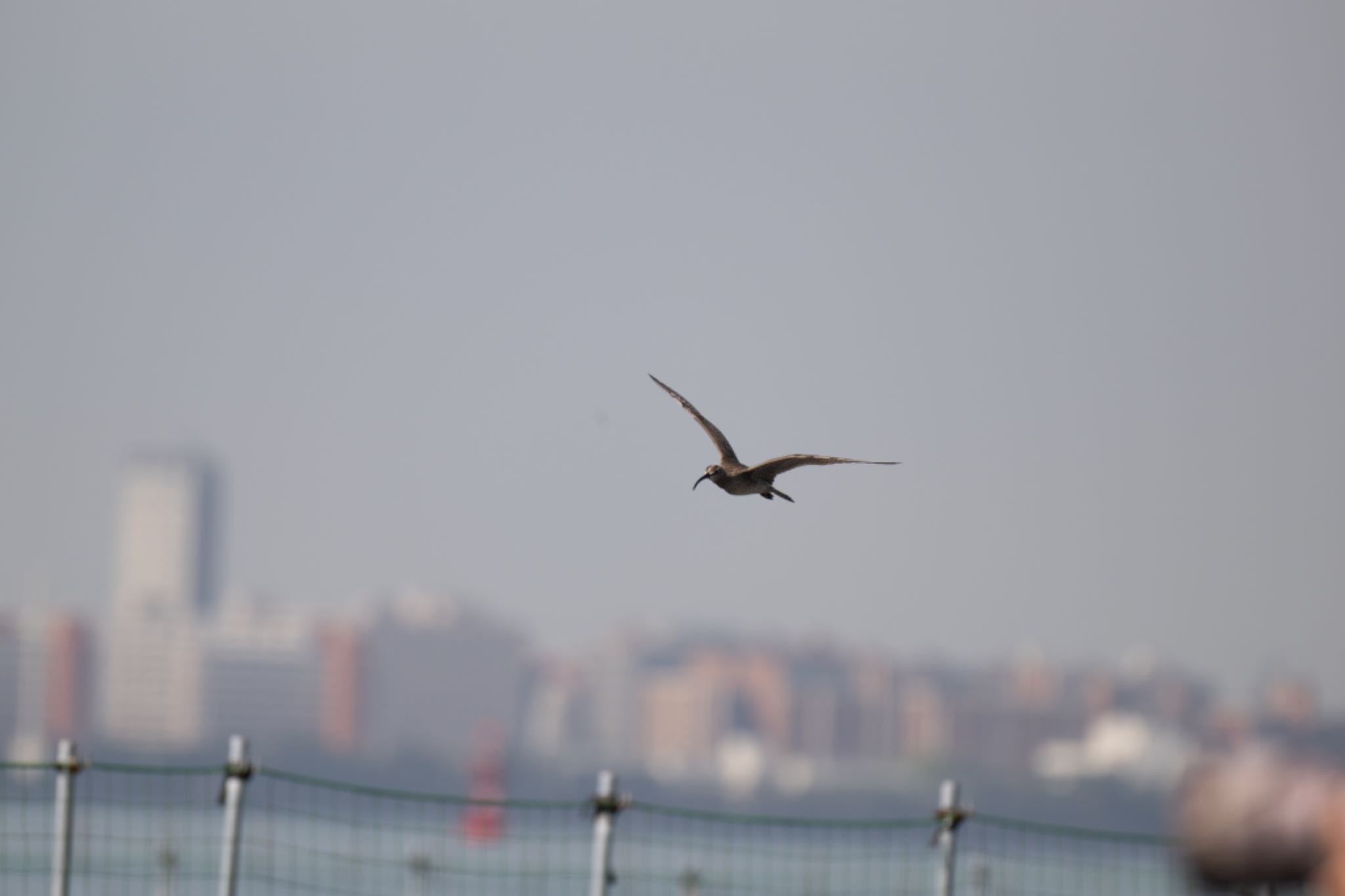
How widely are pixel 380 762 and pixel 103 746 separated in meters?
25.3

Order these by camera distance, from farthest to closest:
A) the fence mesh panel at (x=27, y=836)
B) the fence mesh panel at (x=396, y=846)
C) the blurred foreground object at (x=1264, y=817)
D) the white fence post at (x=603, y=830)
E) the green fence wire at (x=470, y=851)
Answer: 1. the fence mesh panel at (x=27, y=836)
2. the fence mesh panel at (x=396, y=846)
3. the green fence wire at (x=470, y=851)
4. the white fence post at (x=603, y=830)
5. the blurred foreground object at (x=1264, y=817)

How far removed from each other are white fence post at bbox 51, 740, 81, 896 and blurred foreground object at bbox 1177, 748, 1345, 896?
4.64 metres

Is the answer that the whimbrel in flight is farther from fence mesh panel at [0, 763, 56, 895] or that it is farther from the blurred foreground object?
the blurred foreground object

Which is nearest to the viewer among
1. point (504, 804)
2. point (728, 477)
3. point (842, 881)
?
point (504, 804)

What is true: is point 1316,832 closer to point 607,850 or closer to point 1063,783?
point 607,850

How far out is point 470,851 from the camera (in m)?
69.6

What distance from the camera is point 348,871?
1711 inches

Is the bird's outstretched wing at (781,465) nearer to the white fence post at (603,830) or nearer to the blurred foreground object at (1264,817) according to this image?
the white fence post at (603,830)

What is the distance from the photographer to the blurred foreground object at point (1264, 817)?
272 centimetres

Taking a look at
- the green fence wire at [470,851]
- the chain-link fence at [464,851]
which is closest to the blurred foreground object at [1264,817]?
the green fence wire at [470,851]

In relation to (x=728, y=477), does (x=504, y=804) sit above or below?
below

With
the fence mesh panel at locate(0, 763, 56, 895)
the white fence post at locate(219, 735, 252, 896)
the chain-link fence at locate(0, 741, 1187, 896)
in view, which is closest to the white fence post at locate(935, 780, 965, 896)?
the chain-link fence at locate(0, 741, 1187, 896)

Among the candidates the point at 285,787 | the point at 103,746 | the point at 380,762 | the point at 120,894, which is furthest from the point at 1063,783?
the point at 120,894

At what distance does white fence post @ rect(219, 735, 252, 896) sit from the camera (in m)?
6.93
